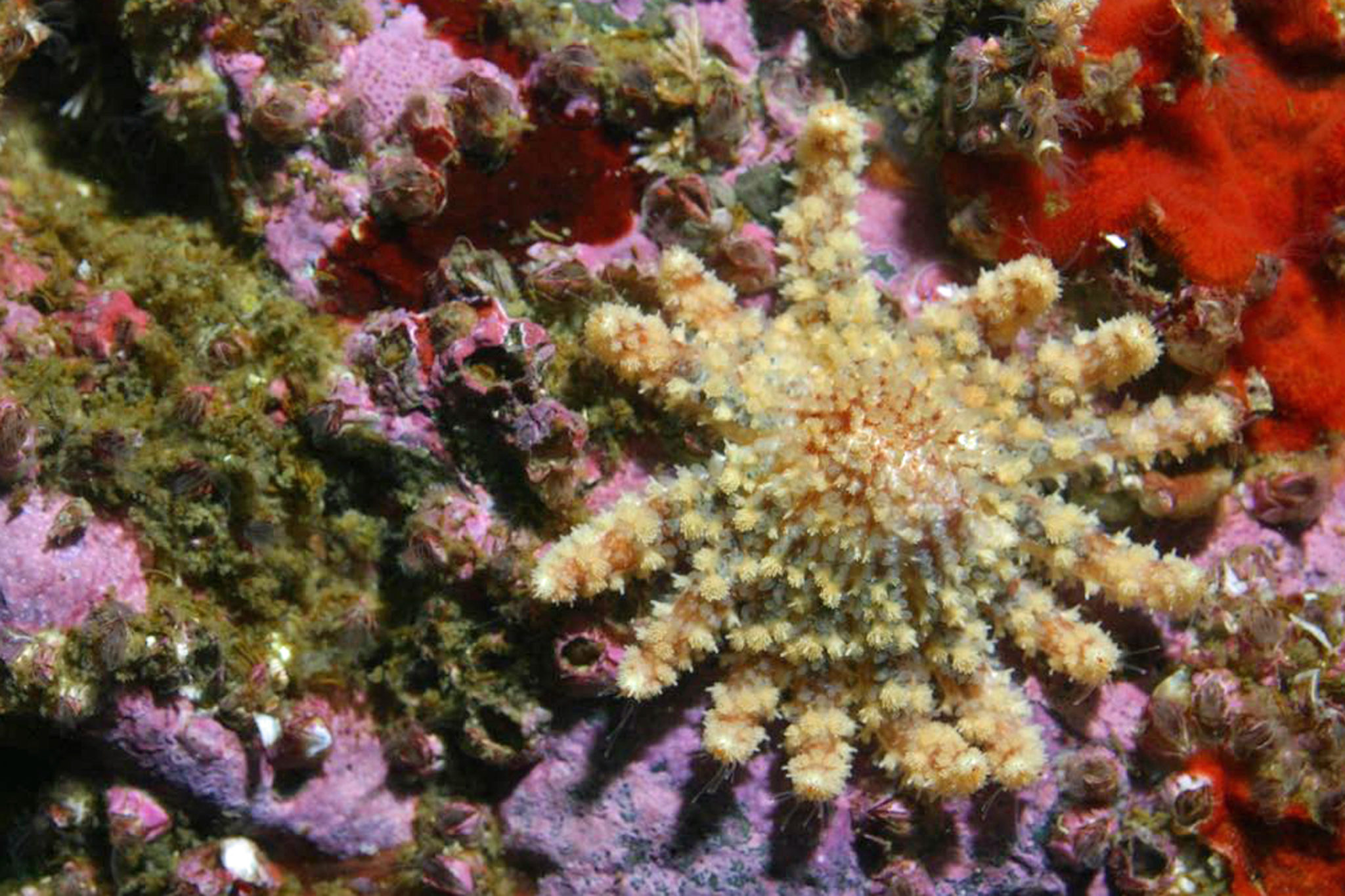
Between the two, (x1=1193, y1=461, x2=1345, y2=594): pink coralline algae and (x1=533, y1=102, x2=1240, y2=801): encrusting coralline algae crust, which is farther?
(x1=1193, y1=461, x2=1345, y2=594): pink coralline algae

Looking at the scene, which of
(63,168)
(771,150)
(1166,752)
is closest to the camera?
(1166,752)

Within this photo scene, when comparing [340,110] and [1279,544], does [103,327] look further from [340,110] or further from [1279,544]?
[1279,544]

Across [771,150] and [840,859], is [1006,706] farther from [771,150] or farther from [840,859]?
[771,150]

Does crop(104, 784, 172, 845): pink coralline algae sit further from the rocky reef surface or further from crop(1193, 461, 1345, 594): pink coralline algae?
crop(1193, 461, 1345, 594): pink coralline algae

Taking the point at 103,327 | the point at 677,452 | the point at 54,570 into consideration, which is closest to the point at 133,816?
the point at 54,570

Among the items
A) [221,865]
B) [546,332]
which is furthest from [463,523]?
[221,865]

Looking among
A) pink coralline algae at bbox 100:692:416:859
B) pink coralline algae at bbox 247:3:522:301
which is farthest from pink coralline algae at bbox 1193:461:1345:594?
Answer: pink coralline algae at bbox 100:692:416:859
